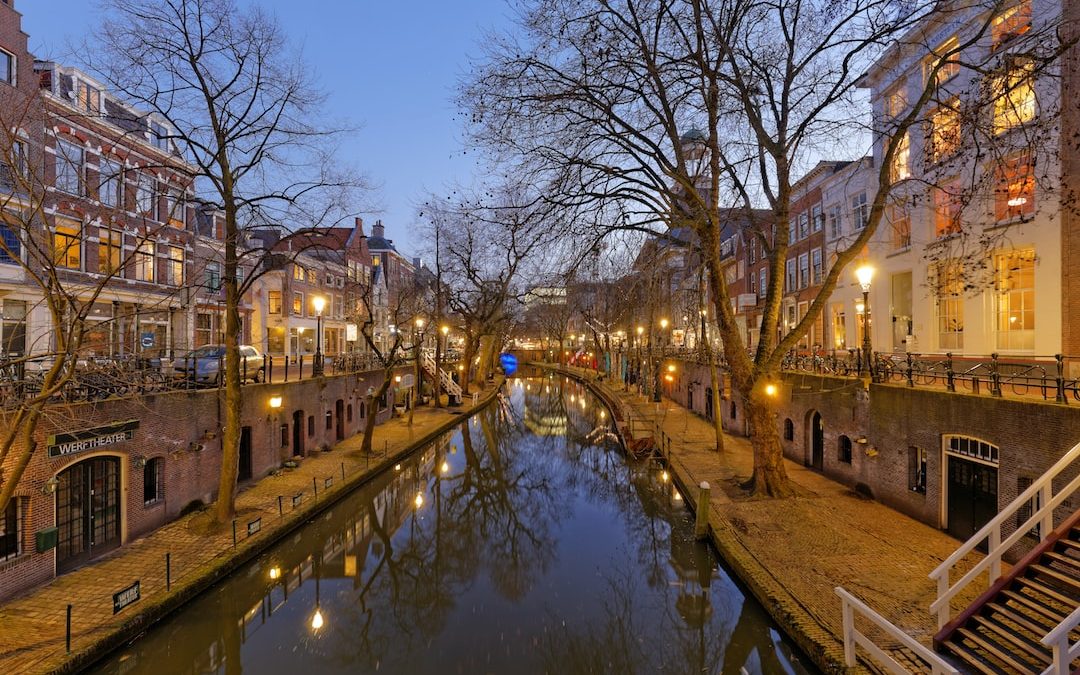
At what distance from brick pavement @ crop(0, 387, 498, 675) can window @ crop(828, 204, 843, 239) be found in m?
A: 25.4

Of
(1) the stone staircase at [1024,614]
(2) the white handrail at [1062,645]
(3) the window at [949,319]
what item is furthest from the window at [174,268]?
(3) the window at [949,319]

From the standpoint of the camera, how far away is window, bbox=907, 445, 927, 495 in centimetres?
1266

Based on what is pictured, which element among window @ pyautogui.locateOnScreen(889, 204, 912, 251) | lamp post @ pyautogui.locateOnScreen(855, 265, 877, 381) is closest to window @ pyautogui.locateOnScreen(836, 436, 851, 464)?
lamp post @ pyautogui.locateOnScreen(855, 265, 877, 381)

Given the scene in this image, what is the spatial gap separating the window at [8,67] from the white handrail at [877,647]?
28.2 metres

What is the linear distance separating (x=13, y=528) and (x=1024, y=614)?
611 inches

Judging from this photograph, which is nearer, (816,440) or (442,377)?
(816,440)

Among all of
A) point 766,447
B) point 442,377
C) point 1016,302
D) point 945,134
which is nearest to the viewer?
point 945,134

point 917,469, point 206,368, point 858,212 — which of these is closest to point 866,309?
point 917,469

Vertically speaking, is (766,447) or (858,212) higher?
Answer: (858,212)

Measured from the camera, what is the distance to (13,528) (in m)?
9.71

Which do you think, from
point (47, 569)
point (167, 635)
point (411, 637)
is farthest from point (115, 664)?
point (411, 637)

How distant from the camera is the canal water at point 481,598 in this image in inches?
352

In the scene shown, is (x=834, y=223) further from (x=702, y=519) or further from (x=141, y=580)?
(x=141, y=580)

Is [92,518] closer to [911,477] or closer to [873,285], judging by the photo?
[911,477]
